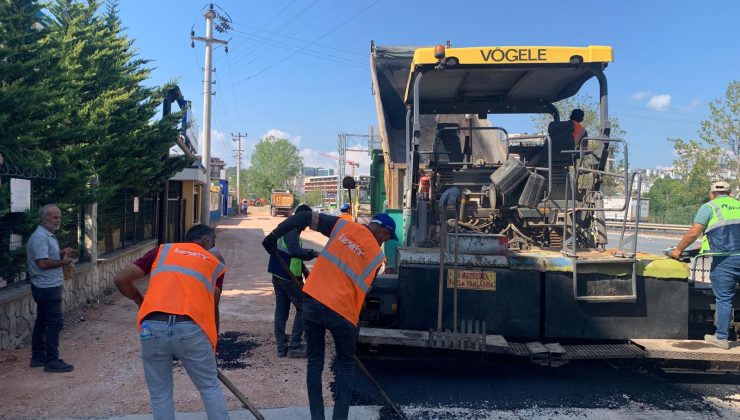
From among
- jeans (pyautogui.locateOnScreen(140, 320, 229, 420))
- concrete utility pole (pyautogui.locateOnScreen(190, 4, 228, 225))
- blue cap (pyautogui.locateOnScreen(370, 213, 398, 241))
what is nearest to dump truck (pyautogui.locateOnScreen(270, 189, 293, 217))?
concrete utility pole (pyautogui.locateOnScreen(190, 4, 228, 225))

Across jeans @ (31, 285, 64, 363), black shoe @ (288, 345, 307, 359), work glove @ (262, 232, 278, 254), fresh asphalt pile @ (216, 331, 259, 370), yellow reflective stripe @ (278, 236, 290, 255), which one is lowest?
fresh asphalt pile @ (216, 331, 259, 370)

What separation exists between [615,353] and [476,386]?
3.80 ft

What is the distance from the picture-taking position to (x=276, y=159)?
271 feet

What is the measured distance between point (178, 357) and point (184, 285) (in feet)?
1.34

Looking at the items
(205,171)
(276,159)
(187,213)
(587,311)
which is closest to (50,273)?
(587,311)

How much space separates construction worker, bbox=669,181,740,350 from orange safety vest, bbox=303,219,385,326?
2.87m

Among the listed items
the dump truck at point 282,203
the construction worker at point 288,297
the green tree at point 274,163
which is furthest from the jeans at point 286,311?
the green tree at point 274,163

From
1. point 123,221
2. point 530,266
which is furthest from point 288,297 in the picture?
point 123,221

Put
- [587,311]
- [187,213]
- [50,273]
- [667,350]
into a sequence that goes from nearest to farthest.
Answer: [667,350] < [587,311] < [50,273] < [187,213]

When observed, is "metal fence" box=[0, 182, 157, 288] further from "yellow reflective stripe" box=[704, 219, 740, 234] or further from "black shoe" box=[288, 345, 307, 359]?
"yellow reflective stripe" box=[704, 219, 740, 234]

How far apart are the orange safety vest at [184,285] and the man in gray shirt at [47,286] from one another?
7.59ft

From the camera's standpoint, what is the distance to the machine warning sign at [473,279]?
4.44 metres

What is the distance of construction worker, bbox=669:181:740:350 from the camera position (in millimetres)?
4402

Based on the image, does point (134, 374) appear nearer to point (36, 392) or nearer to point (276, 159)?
point (36, 392)
